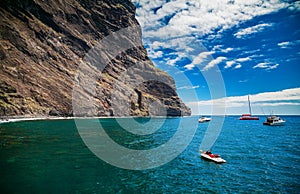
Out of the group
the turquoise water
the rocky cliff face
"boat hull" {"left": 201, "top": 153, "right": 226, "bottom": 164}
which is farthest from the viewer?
the rocky cliff face

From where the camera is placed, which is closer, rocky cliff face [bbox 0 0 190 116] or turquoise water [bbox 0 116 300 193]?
turquoise water [bbox 0 116 300 193]

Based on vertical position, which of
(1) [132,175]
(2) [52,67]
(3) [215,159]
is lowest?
(3) [215,159]

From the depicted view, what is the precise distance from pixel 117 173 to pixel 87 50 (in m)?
183

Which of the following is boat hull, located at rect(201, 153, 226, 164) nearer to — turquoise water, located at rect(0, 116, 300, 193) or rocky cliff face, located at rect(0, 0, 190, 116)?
turquoise water, located at rect(0, 116, 300, 193)

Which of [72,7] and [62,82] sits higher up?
[72,7]

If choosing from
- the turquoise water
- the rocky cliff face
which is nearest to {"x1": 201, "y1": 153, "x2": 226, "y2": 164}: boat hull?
the turquoise water

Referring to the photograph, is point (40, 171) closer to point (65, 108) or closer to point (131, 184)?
point (131, 184)

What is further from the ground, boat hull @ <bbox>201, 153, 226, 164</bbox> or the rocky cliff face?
the rocky cliff face

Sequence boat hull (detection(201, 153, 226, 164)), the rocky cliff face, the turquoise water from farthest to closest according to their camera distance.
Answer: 1. the rocky cliff face
2. boat hull (detection(201, 153, 226, 164))
3. the turquoise water

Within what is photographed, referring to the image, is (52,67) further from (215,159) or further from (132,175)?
(215,159)

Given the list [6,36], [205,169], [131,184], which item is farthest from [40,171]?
[6,36]

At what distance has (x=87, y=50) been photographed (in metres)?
187

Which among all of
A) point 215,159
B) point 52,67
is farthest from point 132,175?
point 52,67

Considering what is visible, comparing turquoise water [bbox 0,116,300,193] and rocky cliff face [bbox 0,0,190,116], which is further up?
rocky cliff face [bbox 0,0,190,116]
